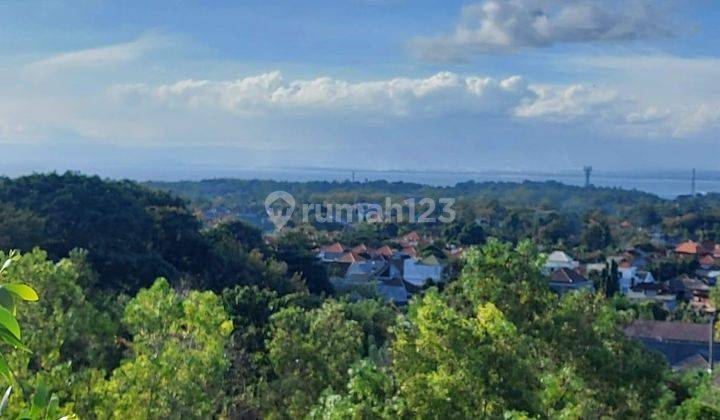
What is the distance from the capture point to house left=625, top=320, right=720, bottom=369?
19856 mm

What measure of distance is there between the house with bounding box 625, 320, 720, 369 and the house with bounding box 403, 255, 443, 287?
13523 millimetres

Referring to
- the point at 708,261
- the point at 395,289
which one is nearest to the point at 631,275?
the point at 708,261

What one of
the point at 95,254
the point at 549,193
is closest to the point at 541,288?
the point at 95,254

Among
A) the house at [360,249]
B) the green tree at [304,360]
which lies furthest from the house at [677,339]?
the house at [360,249]

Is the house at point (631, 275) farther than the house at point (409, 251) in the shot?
No

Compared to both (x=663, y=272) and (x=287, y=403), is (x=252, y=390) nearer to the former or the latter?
(x=287, y=403)

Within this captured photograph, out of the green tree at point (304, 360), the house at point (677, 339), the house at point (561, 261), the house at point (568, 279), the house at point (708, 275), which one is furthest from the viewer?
the house at point (561, 261)

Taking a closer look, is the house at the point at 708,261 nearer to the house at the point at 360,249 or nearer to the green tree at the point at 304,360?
the house at the point at 360,249

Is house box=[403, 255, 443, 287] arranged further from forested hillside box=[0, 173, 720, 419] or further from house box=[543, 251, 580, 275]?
forested hillside box=[0, 173, 720, 419]

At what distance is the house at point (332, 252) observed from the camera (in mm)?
38312

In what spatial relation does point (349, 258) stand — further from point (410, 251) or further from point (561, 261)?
point (561, 261)

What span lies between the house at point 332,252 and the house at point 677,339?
1823cm

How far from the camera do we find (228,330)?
22.4 ft

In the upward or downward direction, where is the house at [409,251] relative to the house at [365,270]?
upward
